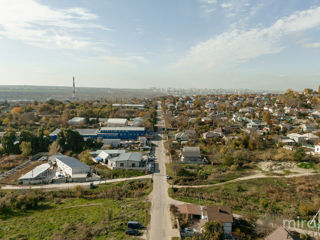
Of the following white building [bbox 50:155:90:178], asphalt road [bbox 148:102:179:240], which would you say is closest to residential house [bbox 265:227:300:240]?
asphalt road [bbox 148:102:179:240]

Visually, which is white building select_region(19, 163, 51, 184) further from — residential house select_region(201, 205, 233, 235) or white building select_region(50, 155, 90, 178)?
residential house select_region(201, 205, 233, 235)

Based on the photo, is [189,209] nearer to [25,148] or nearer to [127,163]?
[127,163]

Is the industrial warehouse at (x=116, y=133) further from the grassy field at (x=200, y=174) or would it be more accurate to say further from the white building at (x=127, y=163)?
the grassy field at (x=200, y=174)

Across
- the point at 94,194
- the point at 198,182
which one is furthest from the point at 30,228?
the point at 198,182

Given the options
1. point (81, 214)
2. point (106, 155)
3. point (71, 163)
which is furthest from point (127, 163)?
point (81, 214)

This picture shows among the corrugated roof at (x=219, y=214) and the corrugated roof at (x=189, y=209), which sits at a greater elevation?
the corrugated roof at (x=219, y=214)

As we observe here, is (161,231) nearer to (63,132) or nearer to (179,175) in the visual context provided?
(179,175)

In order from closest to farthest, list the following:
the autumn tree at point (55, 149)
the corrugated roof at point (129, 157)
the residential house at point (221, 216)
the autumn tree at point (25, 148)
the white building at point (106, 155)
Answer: the residential house at point (221, 216) → the corrugated roof at point (129, 157) → the white building at point (106, 155) → the autumn tree at point (25, 148) → the autumn tree at point (55, 149)

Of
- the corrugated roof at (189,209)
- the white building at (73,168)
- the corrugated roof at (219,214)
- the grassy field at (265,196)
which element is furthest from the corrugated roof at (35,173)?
the corrugated roof at (219,214)
